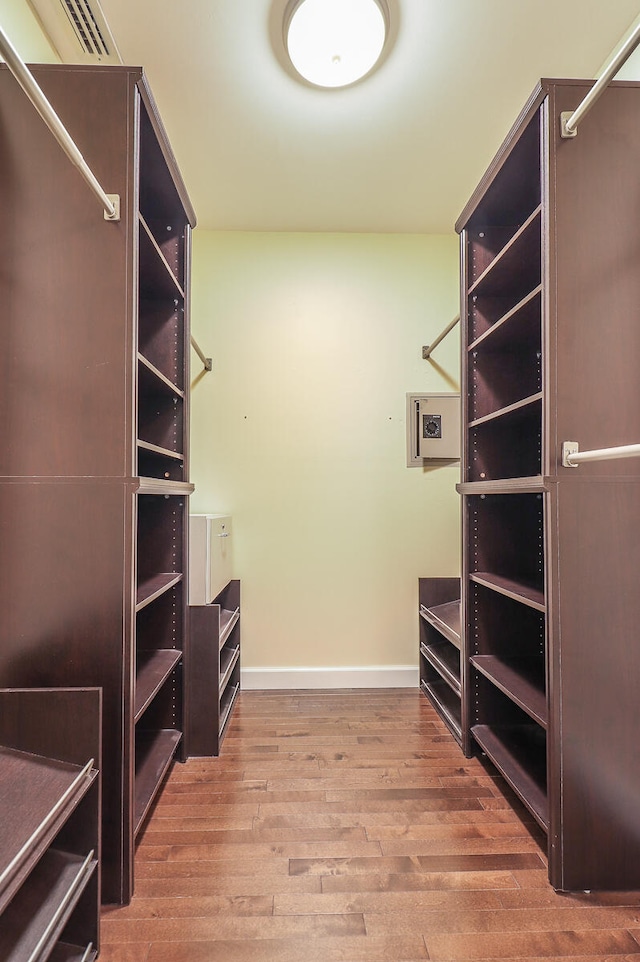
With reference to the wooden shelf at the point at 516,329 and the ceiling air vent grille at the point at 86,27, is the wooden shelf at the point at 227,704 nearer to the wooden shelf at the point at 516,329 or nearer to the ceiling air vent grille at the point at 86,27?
the wooden shelf at the point at 516,329

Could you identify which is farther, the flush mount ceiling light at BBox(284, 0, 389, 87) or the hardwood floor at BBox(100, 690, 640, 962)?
the flush mount ceiling light at BBox(284, 0, 389, 87)

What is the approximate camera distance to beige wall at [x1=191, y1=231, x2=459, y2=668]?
2945 millimetres

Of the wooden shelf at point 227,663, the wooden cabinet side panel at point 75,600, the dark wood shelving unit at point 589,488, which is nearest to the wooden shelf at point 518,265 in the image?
the dark wood shelving unit at point 589,488

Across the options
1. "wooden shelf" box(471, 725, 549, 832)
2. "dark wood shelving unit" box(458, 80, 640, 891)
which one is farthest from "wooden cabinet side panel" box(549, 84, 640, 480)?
"wooden shelf" box(471, 725, 549, 832)

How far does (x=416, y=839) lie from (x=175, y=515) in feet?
4.70

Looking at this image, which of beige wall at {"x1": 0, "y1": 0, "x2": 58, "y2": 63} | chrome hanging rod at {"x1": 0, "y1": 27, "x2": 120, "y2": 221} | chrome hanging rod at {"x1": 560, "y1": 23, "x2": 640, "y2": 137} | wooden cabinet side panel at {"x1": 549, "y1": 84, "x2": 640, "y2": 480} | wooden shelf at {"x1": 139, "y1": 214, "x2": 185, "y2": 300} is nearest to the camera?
chrome hanging rod at {"x1": 0, "y1": 27, "x2": 120, "y2": 221}

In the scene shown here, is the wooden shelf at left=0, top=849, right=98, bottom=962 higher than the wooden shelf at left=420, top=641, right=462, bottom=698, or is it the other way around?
the wooden shelf at left=0, top=849, right=98, bottom=962

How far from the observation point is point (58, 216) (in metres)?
1.35

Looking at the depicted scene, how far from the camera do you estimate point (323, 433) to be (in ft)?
9.77

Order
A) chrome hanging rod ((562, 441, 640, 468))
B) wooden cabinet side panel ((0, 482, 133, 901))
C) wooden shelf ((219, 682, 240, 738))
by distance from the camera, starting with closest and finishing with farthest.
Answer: chrome hanging rod ((562, 441, 640, 468)) < wooden cabinet side panel ((0, 482, 133, 901)) < wooden shelf ((219, 682, 240, 738))

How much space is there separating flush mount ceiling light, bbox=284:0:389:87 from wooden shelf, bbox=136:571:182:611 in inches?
78.1

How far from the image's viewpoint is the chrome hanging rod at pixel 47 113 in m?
0.87

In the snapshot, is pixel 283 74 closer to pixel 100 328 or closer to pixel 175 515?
pixel 100 328

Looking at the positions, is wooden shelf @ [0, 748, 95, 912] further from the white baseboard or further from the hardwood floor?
the white baseboard
